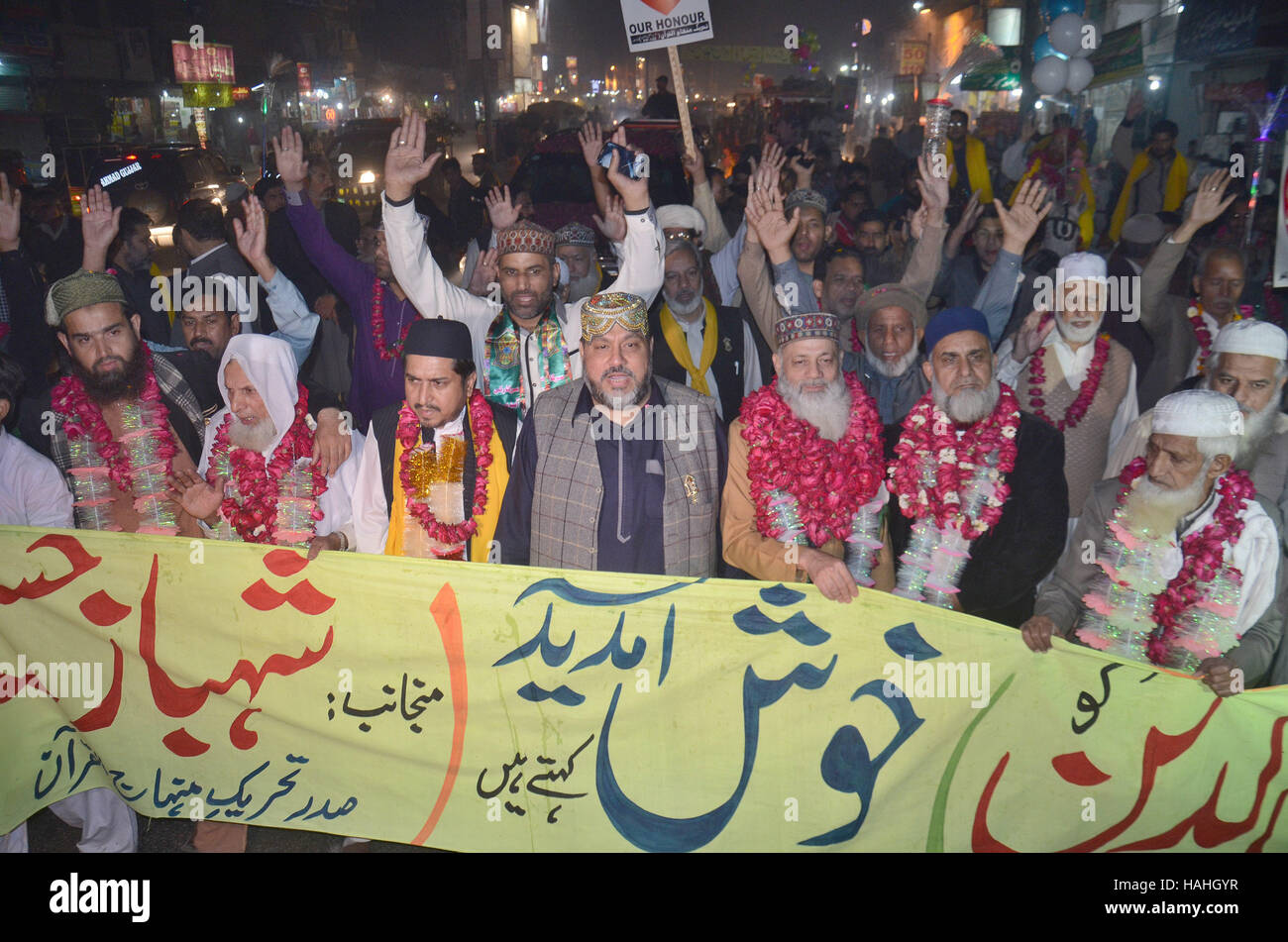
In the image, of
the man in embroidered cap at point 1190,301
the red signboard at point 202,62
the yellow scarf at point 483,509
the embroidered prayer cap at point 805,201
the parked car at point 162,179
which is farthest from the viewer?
the red signboard at point 202,62

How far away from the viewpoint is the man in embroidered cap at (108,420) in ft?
12.9

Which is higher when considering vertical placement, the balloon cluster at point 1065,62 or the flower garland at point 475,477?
the balloon cluster at point 1065,62

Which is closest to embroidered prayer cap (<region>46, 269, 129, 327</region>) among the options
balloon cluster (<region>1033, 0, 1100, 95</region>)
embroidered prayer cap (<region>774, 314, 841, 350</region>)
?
embroidered prayer cap (<region>774, 314, 841, 350</region>)

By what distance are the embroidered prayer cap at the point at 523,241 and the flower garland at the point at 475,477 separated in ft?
3.36

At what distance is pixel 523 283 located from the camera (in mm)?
4371

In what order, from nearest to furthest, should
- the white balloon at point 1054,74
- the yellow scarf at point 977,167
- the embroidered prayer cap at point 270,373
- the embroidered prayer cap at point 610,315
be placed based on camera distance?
the embroidered prayer cap at point 610,315 → the embroidered prayer cap at point 270,373 → the yellow scarf at point 977,167 → the white balloon at point 1054,74

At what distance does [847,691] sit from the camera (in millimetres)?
3020

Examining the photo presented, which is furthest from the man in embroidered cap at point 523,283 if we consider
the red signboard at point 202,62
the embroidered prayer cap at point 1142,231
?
the red signboard at point 202,62

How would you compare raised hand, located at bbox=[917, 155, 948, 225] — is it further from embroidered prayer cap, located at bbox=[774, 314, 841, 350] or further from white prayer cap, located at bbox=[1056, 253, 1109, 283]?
embroidered prayer cap, located at bbox=[774, 314, 841, 350]

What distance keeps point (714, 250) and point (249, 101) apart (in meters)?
30.4

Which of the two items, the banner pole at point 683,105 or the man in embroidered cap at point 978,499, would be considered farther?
the banner pole at point 683,105

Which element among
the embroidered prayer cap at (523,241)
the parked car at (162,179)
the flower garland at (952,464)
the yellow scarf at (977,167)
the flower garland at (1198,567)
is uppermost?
the parked car at (162,179)

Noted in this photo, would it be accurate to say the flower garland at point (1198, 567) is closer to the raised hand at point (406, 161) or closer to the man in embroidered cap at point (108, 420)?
the raised hand at point (406, 161)

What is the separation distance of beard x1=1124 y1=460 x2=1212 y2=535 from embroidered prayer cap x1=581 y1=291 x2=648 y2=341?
1.83 m
